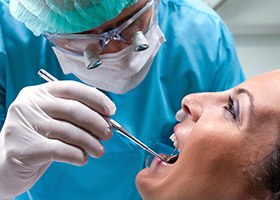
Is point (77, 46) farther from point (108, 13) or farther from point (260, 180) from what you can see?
point (260, 180)

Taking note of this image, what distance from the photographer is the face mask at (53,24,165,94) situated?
3.68ft

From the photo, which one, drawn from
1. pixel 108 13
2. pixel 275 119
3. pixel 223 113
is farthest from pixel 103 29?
pixel 275 119

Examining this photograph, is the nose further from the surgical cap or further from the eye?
the surgical cap

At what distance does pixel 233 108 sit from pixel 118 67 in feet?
1.07

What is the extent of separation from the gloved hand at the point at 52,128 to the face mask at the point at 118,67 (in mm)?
144

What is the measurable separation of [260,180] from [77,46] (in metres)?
0.53

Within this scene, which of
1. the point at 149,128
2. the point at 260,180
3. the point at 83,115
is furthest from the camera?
the point at 149,128

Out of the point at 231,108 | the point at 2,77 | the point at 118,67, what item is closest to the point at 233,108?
the point at 231,108

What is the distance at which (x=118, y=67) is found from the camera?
114 centimetres

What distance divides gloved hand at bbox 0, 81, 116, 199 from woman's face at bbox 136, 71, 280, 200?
0.19 m

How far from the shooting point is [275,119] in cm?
90

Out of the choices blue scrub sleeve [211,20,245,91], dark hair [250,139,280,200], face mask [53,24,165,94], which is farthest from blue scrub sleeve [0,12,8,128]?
dark hair [250,139,280,200]

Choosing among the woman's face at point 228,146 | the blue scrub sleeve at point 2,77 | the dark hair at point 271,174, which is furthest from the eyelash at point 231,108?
the blue scrub sleeve at point 2,77

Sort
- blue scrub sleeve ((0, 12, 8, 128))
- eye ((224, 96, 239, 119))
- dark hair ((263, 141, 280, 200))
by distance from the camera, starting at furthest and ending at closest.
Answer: blue scrub sleeve ((0, 12, 8, 128))
eye ((224, 96, 239, 119))
dark hair ((263, 141, 280, 200))
